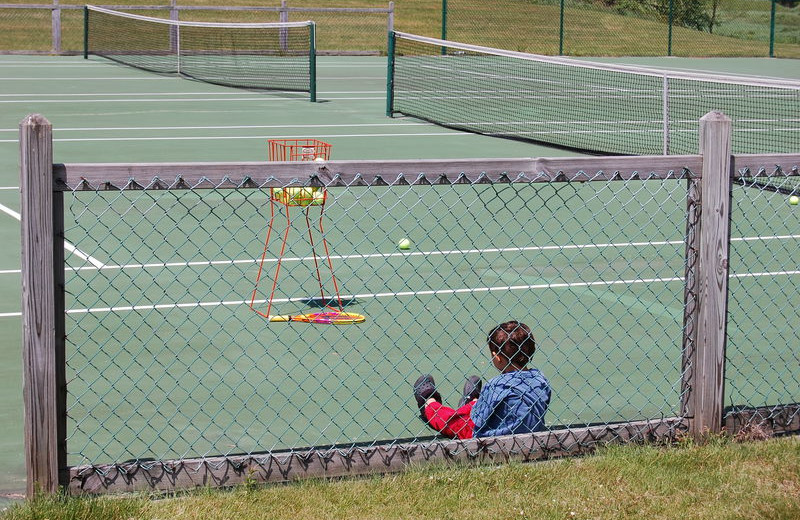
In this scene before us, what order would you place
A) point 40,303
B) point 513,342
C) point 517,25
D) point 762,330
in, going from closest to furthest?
point 40,303 < point 513,342 < point 762,330 < point 517,25

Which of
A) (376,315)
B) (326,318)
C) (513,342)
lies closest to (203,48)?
(376,315)

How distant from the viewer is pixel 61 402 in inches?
200

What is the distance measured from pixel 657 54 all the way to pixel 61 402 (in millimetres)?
37830

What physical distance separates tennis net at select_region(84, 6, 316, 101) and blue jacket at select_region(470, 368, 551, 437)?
76.4 ft

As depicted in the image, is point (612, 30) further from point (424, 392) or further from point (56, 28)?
point (424, 392)

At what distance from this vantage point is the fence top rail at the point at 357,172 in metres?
A: 5.09

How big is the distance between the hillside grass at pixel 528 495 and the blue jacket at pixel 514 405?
27 cm

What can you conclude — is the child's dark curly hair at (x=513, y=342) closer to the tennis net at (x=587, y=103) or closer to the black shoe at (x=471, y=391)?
the black shoe at (x=471, y=391)

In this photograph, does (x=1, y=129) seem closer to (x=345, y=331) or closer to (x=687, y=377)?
(x=345, y=331)

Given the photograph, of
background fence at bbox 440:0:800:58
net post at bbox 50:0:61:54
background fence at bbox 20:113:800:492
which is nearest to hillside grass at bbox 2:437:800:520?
background fence at bbox 20:113:800:492

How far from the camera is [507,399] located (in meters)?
5.92

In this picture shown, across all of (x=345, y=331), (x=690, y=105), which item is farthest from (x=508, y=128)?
(x=345, y=331)

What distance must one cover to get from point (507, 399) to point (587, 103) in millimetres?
19100

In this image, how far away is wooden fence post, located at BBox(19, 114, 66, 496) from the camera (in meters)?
4.91
